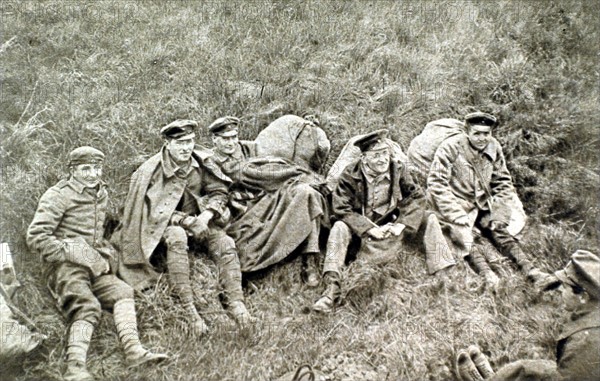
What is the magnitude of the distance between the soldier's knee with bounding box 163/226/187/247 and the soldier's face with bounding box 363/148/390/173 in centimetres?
164

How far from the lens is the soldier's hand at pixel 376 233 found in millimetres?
6879

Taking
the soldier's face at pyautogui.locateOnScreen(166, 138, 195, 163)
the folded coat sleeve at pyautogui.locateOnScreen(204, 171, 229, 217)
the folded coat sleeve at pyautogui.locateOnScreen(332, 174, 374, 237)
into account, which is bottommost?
the folded coat sleeve at pyautogui.locateOnScreen(332, 174, 374, 237)

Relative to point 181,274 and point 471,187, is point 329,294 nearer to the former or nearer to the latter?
point 181,274

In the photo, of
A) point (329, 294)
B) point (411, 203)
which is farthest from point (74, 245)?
point (411, 203)

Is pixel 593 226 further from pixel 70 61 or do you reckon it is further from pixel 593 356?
pixel 70 61

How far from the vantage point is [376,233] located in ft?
22.6

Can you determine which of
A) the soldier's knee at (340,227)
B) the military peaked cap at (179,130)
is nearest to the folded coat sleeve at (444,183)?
the soldier's knee at (340,227)

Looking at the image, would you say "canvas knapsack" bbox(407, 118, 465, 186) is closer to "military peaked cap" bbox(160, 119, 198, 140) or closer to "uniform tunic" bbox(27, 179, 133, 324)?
"military peaked cap" bbox(160, 119, 198, 140)

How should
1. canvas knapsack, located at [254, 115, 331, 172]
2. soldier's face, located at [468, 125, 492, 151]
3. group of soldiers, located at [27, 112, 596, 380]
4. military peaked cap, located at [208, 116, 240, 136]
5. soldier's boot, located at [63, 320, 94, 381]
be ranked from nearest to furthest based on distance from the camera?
soldier's boot, located at [63, 320, 94, 381] → group of soldiers, located at [27, 112, 596, 380] → military peaked cap, located at [208, 116, 240, 136] → canvas knapsack, located at [254, 115, 331, 172] → soldier's face, located at [468, 125, 492, 151]

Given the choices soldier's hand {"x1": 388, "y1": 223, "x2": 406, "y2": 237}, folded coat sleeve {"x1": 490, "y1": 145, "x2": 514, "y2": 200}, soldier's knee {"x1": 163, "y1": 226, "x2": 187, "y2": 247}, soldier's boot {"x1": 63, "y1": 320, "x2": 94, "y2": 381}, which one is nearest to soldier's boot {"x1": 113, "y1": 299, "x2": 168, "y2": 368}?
soldier's boot {"x1": 63, "y1": 320, "x2": 94, "y2": 381}

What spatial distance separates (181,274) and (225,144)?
118 centimetres

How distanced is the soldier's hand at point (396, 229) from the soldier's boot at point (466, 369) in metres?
1.09

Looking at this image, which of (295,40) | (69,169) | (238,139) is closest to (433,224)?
(238,139)

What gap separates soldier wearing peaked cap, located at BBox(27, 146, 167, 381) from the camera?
20.5 ft
